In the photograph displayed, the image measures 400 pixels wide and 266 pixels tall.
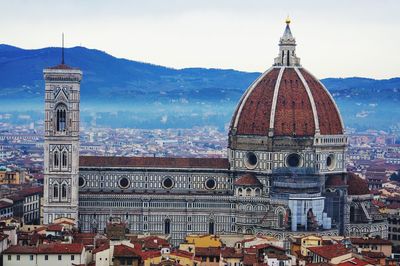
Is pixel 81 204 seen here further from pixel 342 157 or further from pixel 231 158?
pixel 342 157

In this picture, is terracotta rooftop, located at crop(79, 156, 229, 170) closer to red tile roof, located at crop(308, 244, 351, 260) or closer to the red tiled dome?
the red tiled dome

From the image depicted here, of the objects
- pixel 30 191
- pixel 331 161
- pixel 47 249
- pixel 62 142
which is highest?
pixel 62 142

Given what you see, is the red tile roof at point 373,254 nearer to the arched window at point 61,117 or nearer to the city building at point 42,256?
the city building at point 42,256

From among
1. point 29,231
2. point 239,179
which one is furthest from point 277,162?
point 29,231

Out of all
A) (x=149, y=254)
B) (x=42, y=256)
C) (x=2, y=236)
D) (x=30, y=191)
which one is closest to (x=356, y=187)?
A: (x=30, y=191)

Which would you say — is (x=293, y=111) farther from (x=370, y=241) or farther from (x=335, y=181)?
(x=370, y=241)

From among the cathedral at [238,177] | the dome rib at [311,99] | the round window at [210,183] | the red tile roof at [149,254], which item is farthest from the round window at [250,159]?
the red tile roof at [149,254]

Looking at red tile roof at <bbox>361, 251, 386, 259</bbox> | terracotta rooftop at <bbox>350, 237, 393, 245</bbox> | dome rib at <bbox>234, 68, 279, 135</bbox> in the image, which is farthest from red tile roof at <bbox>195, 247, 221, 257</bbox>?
dome rib at <bbox>234, 68, 279, 135</bbox>
